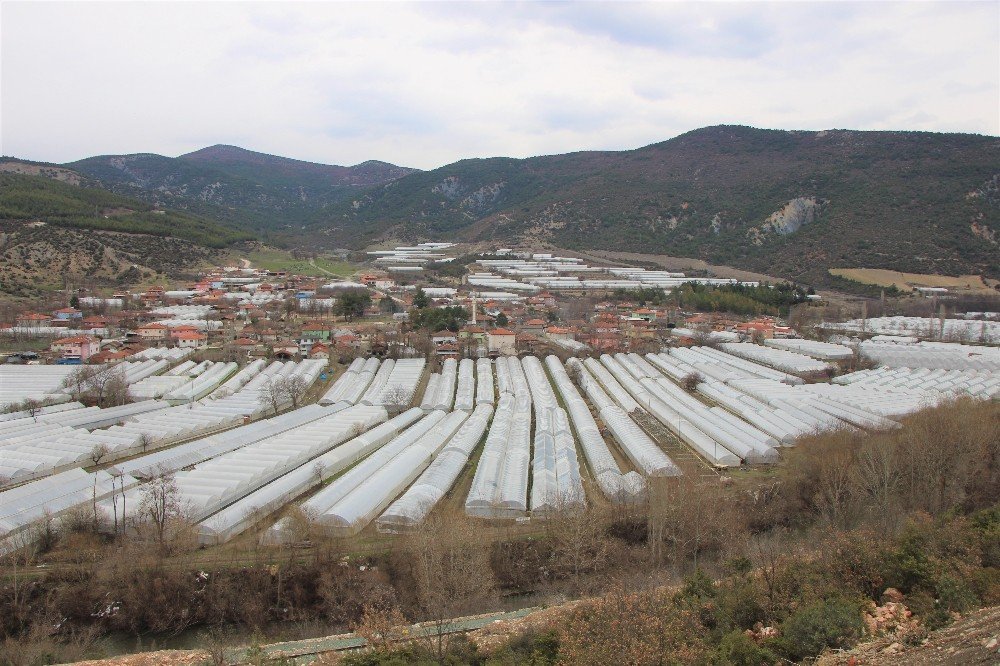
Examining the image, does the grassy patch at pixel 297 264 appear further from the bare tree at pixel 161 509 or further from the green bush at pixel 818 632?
the green bush at pixel 818 632

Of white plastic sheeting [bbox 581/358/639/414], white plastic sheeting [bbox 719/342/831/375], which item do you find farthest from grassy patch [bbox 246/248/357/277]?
white plastic sheeting [bbox 719/342/831/375]

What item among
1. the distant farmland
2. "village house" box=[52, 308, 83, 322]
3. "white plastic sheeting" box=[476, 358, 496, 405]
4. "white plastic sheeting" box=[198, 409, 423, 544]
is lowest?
"white plastic sheeting" box=[198, 409, 423, 544]

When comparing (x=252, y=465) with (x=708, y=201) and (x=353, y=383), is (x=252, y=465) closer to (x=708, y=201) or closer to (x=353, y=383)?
(x=353, y=383)

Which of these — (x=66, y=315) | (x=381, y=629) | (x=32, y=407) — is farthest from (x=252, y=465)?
(x=66, y=315)

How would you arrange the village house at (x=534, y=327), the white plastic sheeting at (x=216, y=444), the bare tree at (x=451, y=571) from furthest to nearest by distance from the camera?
the village house at (x=534, y=327), the white plastic sheeting at (x=216, y=444), the bare tree at (x=451, y=571)

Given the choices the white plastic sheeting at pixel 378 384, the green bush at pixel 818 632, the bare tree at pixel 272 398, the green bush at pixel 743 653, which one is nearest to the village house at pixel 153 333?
the white plastic sheeting at pixel 378 384

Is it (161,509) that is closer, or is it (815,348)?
(161,509)

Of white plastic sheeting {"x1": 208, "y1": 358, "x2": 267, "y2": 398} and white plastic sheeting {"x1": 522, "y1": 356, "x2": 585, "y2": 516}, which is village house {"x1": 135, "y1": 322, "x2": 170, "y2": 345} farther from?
white plastic sheeting {"x1": 522, "y1": 356, "x2": 585, "y2": 516}
